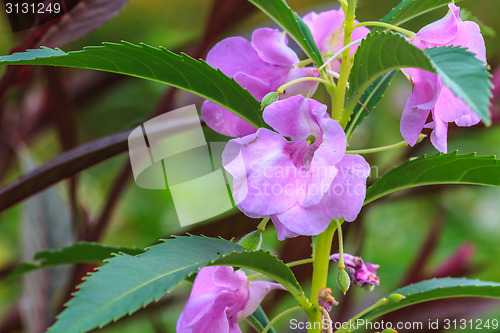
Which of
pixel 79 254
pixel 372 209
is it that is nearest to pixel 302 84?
pixel 79 254

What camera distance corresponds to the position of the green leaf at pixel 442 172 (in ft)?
1.51

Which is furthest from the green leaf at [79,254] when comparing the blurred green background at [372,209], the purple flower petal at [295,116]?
the blurred green background at [372,209]

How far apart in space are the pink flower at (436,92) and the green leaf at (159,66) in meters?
0.13

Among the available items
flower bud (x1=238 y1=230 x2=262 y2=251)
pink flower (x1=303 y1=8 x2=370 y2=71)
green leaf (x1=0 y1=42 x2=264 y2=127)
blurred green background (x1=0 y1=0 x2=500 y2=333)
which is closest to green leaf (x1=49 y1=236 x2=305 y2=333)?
flower bud (x1=238 y1=230 x2=262 y2=251)

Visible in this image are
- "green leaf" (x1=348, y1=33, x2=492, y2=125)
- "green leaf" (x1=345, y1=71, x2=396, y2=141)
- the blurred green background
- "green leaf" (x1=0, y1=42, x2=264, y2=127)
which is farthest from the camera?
the blurred green background

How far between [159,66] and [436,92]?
219 mm

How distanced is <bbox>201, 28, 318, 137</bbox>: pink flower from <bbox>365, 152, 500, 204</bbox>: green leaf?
0.11 meters

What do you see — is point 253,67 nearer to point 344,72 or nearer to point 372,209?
point 344,72

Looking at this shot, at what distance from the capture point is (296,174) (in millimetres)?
444

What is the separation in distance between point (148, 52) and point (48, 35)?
0.27 m

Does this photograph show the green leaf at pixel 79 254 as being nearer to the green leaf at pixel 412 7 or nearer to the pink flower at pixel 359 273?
the pink flower at pixel 359 273

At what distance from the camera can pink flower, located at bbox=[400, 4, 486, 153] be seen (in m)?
0.44

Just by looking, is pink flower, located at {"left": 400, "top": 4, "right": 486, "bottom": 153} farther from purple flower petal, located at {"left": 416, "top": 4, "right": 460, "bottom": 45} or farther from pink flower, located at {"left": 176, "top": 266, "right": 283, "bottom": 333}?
pink flower, located at {"left": 176, "top": 266, "right": 283, "bottom": 333}

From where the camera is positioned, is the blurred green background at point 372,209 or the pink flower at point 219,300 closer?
the pink flower at point 219,300
